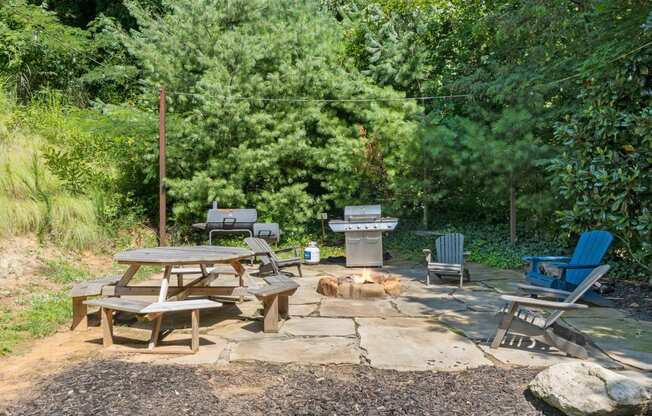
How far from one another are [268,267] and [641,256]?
4.73m

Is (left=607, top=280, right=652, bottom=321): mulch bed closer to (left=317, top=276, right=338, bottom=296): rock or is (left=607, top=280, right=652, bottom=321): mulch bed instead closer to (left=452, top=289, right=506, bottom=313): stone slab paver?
(left=452, top=289, right=506, bottom=313): stone slab paver

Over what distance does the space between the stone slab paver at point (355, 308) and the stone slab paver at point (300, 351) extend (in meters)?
0.96

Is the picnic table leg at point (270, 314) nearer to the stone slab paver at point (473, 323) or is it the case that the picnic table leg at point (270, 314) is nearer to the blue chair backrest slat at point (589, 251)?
the stone slab paver at point (473, 323)

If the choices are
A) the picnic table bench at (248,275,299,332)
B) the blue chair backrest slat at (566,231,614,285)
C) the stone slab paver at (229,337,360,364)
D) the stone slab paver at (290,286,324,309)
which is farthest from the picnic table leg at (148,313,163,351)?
the blue chair backrest slat at (566,231,614,285)

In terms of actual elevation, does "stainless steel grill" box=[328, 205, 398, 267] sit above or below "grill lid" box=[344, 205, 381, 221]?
below

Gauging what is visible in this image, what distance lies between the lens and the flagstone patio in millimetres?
3873

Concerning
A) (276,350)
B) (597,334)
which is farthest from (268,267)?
(597,334)

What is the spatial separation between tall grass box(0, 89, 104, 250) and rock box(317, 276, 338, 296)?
423cm

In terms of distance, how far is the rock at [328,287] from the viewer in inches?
248

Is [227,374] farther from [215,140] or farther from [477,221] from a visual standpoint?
[477,221]

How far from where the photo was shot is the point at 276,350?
4.11 m

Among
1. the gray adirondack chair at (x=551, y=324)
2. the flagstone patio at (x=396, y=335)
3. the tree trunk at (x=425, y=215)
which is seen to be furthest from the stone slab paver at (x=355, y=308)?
the tree trunk at (x=425, y=215)

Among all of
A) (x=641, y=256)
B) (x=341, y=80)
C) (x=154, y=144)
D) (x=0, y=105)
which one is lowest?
(x=641, y=256)

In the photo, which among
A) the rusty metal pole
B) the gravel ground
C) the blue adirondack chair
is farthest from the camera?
the rusty metal pole
